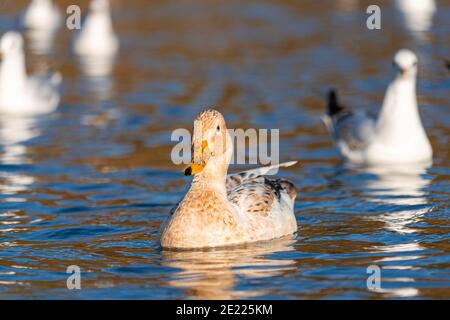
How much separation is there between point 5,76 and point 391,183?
8.34 meters

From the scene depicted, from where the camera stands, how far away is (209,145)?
393 inches

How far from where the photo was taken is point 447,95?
60.8 feet

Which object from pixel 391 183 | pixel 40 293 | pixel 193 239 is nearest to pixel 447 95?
pixel 391 183

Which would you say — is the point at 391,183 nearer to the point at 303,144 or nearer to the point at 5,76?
the point at 303,144

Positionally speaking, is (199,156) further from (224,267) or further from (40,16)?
(40,16)

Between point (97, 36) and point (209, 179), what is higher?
point (97, 36)

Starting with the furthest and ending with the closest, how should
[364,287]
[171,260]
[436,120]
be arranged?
[436,120]
[171,260]
[364,287]

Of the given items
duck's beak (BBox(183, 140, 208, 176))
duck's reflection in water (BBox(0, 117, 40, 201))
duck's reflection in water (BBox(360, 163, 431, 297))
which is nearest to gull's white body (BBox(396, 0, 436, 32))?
duck's reflection in water (BBox(0, 117, 40, 201))

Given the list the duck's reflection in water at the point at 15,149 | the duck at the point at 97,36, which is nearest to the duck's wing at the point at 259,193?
the duck's reflection in water at the point at 15,149

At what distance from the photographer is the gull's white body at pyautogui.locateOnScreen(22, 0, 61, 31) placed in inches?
1048

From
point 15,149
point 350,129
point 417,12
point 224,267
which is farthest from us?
point 417,12

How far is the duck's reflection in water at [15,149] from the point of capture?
42.5 ft

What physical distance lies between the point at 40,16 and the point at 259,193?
667 inches

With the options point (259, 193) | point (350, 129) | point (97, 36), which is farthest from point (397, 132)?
point (97, 36)
